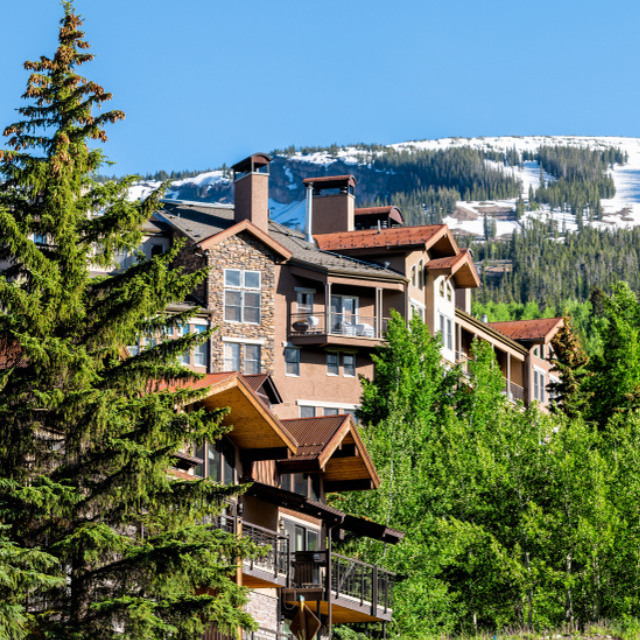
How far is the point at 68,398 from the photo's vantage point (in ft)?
59.7

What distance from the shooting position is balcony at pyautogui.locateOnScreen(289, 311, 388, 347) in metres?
53.4

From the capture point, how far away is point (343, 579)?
3009cm

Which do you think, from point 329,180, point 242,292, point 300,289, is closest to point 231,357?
point 242,292

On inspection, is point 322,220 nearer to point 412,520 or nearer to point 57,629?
point 412,520

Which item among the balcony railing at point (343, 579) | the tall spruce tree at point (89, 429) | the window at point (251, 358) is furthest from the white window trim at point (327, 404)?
the tall spruce tree at point (89, 429)

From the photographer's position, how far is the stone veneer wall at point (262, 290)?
5203 cm

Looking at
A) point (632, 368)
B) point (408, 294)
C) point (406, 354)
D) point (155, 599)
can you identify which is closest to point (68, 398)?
point (155, 599)

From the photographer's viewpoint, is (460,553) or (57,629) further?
(460,553)

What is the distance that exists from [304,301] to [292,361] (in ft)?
9.28

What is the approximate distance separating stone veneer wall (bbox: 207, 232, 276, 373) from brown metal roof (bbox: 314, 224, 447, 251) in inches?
213

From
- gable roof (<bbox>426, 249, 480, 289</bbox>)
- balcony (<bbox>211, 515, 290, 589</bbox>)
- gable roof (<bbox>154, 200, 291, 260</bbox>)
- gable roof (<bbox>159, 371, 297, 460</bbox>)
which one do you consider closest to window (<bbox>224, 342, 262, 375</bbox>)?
gable roof (<bbox>154, 200, 291, 260</bbox>)

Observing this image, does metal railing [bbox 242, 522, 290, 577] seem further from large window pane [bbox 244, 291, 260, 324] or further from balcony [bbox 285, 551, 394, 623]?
large window pane [bbox 244, 291, 260, 324]

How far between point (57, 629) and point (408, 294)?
39.6m

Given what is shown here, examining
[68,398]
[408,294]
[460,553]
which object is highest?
[408,294]
